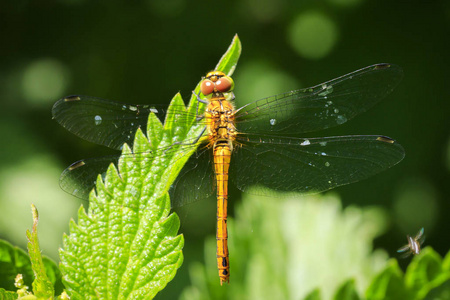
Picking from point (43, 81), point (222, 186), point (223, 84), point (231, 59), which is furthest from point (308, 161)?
point (43, 81)

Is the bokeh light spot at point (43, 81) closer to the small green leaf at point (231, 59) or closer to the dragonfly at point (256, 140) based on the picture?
the dragonfly at point (256, 140)

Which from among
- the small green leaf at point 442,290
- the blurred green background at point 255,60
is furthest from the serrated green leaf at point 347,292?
the blurred green background at point 255,60

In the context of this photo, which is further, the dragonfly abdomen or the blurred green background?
the blurred green background

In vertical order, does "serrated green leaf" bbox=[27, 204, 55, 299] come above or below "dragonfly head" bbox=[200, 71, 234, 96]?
below

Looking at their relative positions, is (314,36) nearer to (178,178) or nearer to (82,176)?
(178,178)

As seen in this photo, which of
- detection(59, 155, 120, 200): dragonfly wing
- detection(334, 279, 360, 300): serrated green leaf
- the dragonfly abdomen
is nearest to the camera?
detection(334, 279, 360, 300): serrated green leaf

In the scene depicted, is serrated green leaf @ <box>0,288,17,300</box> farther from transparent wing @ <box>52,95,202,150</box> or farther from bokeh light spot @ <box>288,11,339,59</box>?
bokeh light spot @ <box>288,11,339,59</box>

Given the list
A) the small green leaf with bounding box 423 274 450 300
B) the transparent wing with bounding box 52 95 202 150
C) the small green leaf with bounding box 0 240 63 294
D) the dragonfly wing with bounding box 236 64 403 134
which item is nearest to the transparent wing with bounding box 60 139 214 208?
the transparent wing with bounding box 52 95 202 150
